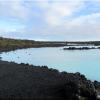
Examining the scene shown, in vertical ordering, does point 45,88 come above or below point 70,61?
→ above

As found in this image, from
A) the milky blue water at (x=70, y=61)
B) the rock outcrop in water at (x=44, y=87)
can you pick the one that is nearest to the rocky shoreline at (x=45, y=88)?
the rock outcrop in water at (x=44, y=87)

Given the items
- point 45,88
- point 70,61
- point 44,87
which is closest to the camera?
point 45,88

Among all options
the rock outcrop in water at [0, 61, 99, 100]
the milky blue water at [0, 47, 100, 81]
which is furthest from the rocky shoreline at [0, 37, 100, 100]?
the milky blue water at [0, 47, 100, 81]

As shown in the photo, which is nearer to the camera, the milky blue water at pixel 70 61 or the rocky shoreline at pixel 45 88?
the rocky shoreline at pixel 45 88

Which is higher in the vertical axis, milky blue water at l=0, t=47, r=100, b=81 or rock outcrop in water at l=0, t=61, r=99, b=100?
rock outcrop in water at l=0, t=61, r=99, b=100

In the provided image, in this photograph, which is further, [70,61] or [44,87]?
[70,61]

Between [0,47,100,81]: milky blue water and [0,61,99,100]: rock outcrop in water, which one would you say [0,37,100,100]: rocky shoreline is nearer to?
[0,61,99,100]: rock outcrop in water

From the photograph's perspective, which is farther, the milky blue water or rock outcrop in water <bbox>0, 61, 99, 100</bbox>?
the milky blue water

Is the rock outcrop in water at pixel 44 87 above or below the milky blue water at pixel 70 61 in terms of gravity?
above

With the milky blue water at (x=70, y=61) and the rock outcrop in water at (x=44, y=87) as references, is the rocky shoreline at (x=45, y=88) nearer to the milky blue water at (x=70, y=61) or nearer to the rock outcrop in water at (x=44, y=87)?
the rock outcrop in water at (x=44, y=87)

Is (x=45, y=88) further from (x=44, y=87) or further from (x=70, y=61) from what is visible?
(x=70, y=61)

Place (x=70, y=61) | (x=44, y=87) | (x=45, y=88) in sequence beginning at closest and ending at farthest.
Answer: (x=45, y=88) < (x=44, y=87) < (x=70, y=61)

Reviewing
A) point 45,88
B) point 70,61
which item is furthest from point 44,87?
point 70,61

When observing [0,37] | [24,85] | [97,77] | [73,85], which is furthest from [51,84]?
[0,37]
